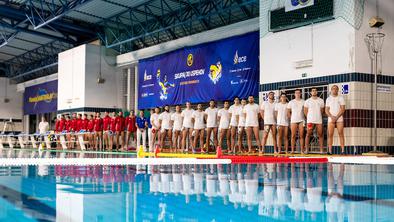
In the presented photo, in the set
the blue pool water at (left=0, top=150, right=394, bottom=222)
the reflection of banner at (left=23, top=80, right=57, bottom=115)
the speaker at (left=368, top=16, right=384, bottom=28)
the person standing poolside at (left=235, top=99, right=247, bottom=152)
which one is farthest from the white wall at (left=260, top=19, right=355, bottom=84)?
the reflection of banner at (left=23, top=80, right=57, bottom=115)

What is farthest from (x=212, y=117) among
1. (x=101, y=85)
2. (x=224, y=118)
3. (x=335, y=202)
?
(x=335, y=202)

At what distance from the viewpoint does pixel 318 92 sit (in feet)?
45.7

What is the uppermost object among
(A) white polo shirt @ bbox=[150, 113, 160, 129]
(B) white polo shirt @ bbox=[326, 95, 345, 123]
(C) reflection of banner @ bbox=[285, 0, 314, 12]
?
(C) reflection of banner @ bbox=[285, 0, 314, 12]

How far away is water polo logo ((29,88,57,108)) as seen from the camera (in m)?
31.0

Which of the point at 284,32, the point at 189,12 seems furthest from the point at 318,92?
Answer: the point at 189,12

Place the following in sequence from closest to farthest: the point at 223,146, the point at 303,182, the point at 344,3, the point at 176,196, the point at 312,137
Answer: the point at 176,196
the point at 303,182
the point at 344,3
the point at 312,137
the point at 223,146

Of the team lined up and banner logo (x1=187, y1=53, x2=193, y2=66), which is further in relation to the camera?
banner logo (x1=187, y1=53, x2=193, y2=66)

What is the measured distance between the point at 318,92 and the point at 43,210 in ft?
37.0

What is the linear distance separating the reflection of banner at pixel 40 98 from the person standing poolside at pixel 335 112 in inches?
842

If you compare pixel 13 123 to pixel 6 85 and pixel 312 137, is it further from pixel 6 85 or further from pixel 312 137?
pixel 312 137

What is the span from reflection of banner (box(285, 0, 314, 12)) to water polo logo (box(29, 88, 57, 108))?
19.6m

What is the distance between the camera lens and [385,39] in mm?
13609

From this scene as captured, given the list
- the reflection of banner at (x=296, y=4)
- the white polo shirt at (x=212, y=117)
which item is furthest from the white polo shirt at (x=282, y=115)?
the reflection of banner at (x=296, y=4)

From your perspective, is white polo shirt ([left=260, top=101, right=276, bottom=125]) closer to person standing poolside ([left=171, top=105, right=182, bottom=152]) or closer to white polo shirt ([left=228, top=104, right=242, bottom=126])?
white polo shirt ([left=228, top=104, right=242, bottom=126])
